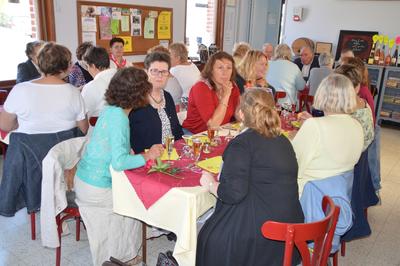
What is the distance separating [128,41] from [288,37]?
11.9ft

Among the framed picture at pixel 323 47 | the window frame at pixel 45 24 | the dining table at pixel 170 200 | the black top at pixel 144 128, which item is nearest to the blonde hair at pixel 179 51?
the window frame at pixel 45 24

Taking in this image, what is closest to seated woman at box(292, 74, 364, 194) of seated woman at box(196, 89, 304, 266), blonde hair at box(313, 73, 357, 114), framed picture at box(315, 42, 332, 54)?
blonde hair at box(313, 73, 357, 114)

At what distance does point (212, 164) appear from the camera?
2176 millimetres

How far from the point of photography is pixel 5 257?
256 cm

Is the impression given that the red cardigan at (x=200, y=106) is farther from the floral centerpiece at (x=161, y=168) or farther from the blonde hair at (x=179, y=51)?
the blonde hair at (x=179, y=51)

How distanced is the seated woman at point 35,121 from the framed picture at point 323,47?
5.62 metres

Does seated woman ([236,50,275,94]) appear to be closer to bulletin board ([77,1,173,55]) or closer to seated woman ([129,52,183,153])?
seated woman ([129,52,183,153])

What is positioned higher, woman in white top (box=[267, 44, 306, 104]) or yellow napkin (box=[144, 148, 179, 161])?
woman in white top (box=[267, 44, 306, 104])

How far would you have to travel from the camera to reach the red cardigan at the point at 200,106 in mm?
3041

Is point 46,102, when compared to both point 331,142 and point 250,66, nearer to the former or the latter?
point 331,142

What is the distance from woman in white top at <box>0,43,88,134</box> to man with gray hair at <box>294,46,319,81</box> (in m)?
4.40

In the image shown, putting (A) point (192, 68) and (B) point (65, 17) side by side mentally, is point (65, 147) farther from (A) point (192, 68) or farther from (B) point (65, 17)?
(B) point (65, 17)

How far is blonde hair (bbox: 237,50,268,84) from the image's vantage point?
3.94 meters

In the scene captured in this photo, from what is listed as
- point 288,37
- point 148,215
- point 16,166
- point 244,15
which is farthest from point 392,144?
point 16,166
